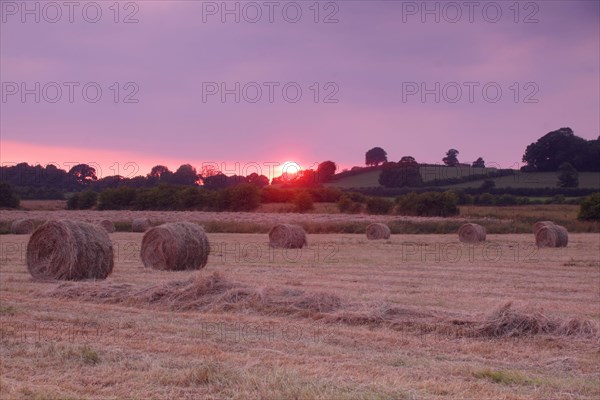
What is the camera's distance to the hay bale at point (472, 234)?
33.4 metres

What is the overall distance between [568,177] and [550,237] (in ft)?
149

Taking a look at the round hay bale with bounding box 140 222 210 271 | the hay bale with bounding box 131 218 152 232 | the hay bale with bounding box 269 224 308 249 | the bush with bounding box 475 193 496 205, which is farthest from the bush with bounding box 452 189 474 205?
the round hay bale with bounding box 140 222 210 271

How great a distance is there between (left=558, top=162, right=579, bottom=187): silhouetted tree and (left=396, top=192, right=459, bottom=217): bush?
69.0 feet

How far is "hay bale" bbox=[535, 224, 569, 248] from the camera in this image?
30.4 m

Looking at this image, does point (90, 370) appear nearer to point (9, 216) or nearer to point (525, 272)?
point (525, 272)

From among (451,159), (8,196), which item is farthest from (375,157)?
(8,196)

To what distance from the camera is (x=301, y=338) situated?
8.58 m

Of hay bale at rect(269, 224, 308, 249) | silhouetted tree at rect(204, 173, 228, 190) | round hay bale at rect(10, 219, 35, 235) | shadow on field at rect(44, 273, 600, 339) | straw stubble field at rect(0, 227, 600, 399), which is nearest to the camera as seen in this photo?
straw stubble field at rect(0, 227, 600, 399)

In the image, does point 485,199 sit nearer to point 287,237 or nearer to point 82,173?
point 82,173

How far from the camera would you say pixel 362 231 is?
139ft

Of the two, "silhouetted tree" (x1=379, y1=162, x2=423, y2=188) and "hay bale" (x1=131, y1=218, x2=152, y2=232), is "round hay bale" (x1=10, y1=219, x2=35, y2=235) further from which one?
"silhouetted tree" (x1=379, y1=162, x2=423, y2=188)

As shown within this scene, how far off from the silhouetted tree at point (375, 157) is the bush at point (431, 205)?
28.6 metres

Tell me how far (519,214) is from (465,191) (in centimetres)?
1474

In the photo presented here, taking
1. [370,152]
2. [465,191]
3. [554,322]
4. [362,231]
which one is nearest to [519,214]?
[465,191]
